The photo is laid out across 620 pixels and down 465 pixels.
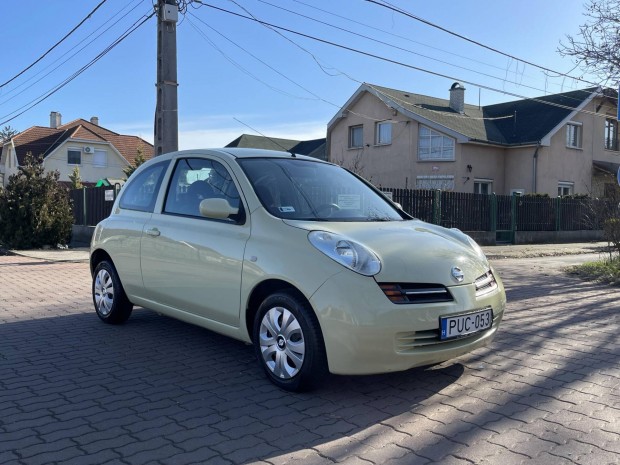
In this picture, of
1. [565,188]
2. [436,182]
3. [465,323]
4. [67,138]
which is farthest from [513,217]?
[67,138]

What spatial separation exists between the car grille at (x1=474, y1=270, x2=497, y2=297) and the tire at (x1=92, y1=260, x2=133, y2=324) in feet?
11.7

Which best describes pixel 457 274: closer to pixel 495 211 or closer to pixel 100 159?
pixel 495 211

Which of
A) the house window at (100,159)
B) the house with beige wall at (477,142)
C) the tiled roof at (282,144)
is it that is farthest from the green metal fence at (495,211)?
the house window at (100,159)

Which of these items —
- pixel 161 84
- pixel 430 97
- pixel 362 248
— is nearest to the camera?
pixel 362 248

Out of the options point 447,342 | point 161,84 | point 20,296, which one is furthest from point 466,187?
point 447,342

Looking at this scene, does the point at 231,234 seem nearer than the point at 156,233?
Yes

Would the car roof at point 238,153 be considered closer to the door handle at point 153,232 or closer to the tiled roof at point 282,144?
the door handle at point 153,232

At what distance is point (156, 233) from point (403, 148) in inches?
910

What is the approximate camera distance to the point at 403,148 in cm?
2712

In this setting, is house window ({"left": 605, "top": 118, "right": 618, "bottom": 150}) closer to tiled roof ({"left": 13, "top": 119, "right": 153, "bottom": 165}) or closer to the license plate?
the license plate

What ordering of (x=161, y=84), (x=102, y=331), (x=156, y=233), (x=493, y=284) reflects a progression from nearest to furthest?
(x=493, y=284), (x=156, y=233), (x=102, y=331), (x=161, y=84)

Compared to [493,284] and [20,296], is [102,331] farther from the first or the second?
[493,284]

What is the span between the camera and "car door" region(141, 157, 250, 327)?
4.36 m

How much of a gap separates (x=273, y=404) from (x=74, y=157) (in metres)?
42.8
